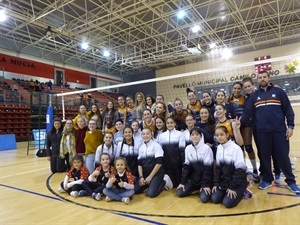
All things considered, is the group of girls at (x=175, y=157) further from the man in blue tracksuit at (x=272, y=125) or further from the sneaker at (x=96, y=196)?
the man in blue tracksuit at (x=272, y=125)

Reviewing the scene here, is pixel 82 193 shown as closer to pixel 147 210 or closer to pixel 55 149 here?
pixel 147 210

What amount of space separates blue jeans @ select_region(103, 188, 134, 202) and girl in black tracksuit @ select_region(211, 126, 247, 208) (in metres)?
1.02

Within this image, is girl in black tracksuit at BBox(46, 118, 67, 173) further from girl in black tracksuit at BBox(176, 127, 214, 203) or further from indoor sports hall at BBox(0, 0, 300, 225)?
girl in black tracksuit at BBox(176, 127, 214, 203)

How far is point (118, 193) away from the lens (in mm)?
2881

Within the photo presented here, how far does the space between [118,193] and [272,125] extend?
2.17 meters

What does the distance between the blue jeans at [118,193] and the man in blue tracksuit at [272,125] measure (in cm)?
178

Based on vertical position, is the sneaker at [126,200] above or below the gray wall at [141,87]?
below

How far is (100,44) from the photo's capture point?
47.8 ft

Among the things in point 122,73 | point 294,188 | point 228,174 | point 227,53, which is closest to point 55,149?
point 228,174

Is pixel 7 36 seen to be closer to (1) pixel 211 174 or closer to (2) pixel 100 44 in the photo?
(2) pixel 100 44

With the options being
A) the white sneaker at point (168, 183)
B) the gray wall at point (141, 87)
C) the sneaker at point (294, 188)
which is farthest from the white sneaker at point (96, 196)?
the gray wall at point (141, 87)

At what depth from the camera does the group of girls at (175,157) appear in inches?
Answer: 106

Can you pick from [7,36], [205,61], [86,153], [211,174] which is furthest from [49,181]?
[205,61]

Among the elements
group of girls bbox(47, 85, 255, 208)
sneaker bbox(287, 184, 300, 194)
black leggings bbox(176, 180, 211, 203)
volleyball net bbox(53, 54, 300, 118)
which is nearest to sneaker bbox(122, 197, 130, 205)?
group of girls bbox(47, 85, 255, 208)
